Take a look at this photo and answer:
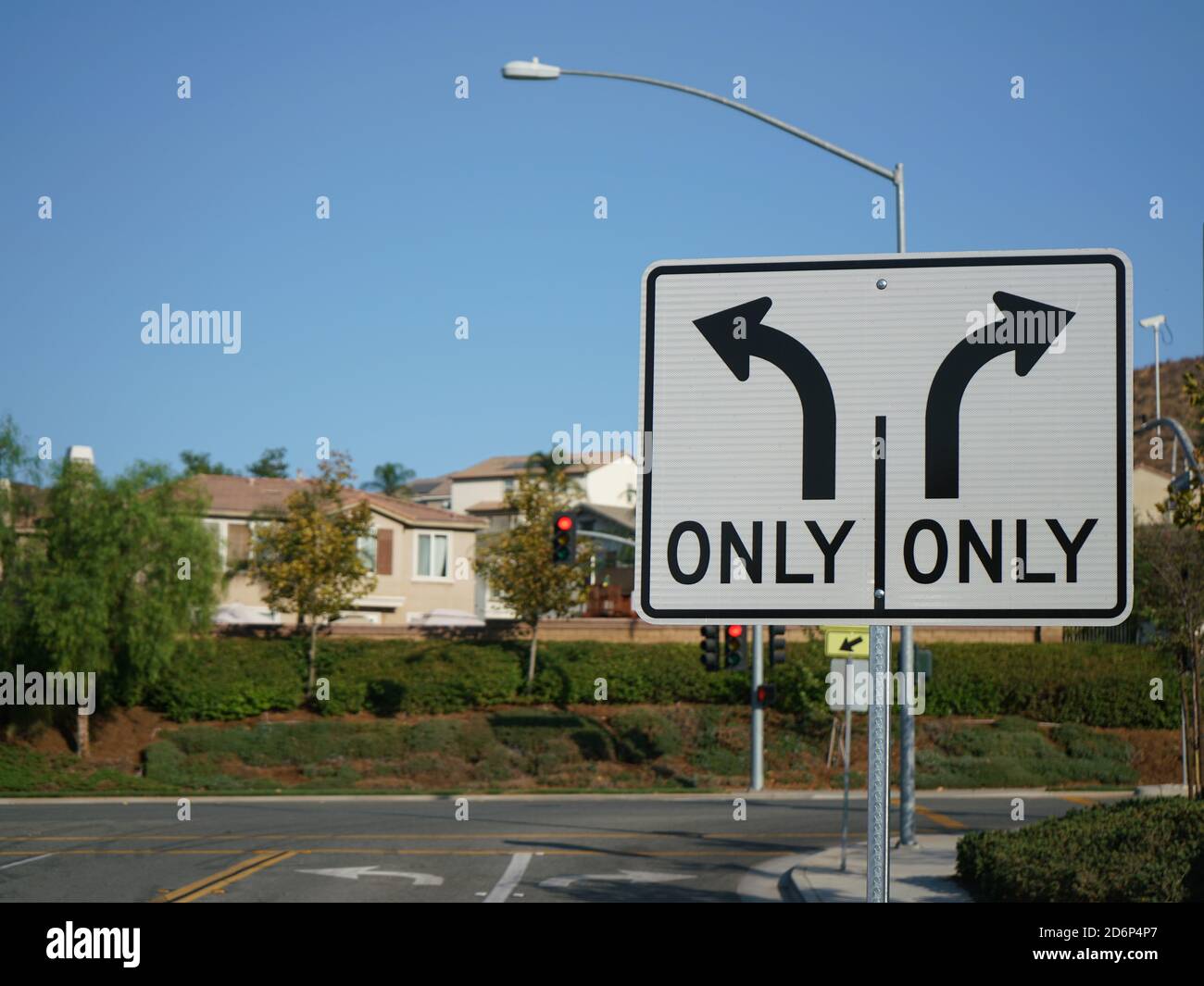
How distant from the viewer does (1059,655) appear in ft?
144

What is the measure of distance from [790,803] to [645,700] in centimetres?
1289

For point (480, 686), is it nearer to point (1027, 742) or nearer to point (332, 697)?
point (332, 697)

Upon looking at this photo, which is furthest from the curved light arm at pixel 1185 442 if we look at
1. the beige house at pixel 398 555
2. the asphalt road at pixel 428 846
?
the beige house at pixel 398 555

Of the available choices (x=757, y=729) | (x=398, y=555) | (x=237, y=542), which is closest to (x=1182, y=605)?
(x=757, y=729)

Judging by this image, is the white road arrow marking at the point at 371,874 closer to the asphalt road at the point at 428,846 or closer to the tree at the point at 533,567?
the asphalt road at the point at 428,846

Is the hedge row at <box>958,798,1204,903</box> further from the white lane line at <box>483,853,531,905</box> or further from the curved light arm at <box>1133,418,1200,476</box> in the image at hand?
the white lane line at <box>483,853,531,905</box>

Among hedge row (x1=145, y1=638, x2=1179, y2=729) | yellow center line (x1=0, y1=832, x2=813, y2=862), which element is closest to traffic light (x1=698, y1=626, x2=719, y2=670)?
hedge row (x1=145, y1=638, x2=1179, y2=729)

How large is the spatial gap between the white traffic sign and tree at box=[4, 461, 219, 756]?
119 feet

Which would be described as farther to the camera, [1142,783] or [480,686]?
[480,686]

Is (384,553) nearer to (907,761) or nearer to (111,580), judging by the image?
(111,580)

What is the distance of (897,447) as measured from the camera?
8.98ft
